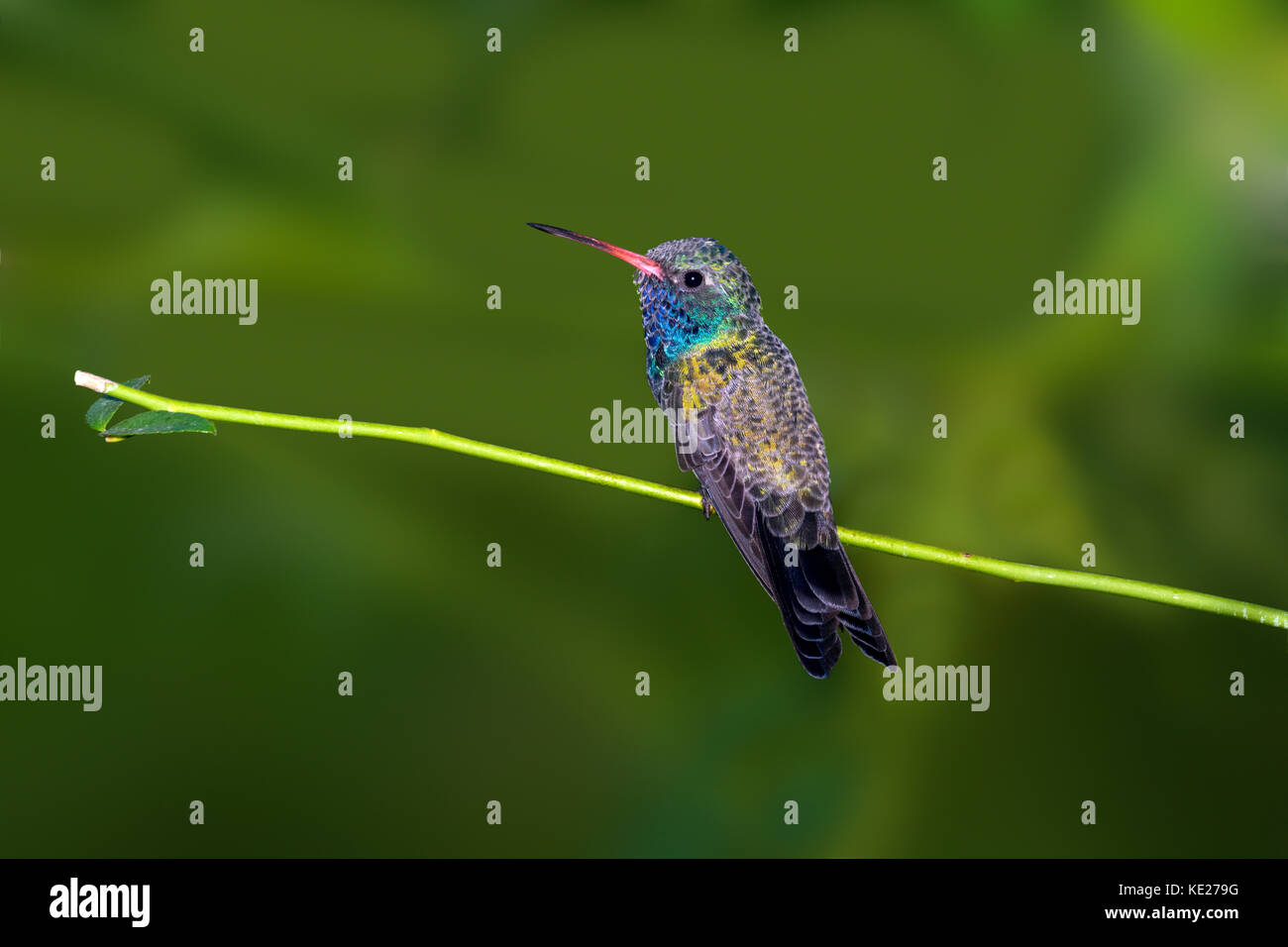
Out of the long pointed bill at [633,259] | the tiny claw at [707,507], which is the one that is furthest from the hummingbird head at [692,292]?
the tiny claw at [707,507]

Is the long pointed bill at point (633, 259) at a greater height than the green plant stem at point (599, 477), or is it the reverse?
the long pointed bill at point (633, 259)

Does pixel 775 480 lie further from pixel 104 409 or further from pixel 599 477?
pixel 104 409

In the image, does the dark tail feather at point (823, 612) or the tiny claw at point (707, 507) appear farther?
the tiny claw at point (707, 507)

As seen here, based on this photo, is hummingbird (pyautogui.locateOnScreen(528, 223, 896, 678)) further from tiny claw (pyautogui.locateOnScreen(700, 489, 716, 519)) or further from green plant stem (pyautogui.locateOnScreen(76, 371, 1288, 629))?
green plant stem (pyautogui.locateOnScreen(76, 371, 1288, 629))

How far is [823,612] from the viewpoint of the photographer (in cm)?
152

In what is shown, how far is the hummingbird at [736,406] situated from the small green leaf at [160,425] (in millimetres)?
665

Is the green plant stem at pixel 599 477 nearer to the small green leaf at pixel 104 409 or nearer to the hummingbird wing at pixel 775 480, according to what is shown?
the small green leaf at pixel 104 409

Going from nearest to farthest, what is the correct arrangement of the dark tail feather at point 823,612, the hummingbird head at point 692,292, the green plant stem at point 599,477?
the green plant stem at point 599,477, the dark tail feather at point 823,612, the hummingbird head at point 692,292

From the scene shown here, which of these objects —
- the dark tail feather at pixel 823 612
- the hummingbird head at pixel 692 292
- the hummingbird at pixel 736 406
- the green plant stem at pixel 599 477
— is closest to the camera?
the green plant stem at pixel 599 477

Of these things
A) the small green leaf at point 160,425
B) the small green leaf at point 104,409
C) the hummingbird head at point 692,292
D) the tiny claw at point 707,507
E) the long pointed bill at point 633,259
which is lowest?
the tiny claw at point 707,507

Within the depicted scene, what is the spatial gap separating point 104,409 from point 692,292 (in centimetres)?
94

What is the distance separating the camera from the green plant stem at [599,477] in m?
1.23

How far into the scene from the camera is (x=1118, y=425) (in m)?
2.60

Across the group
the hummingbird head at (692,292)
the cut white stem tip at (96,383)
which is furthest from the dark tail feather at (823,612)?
the cut white stem tip at (96,383)
